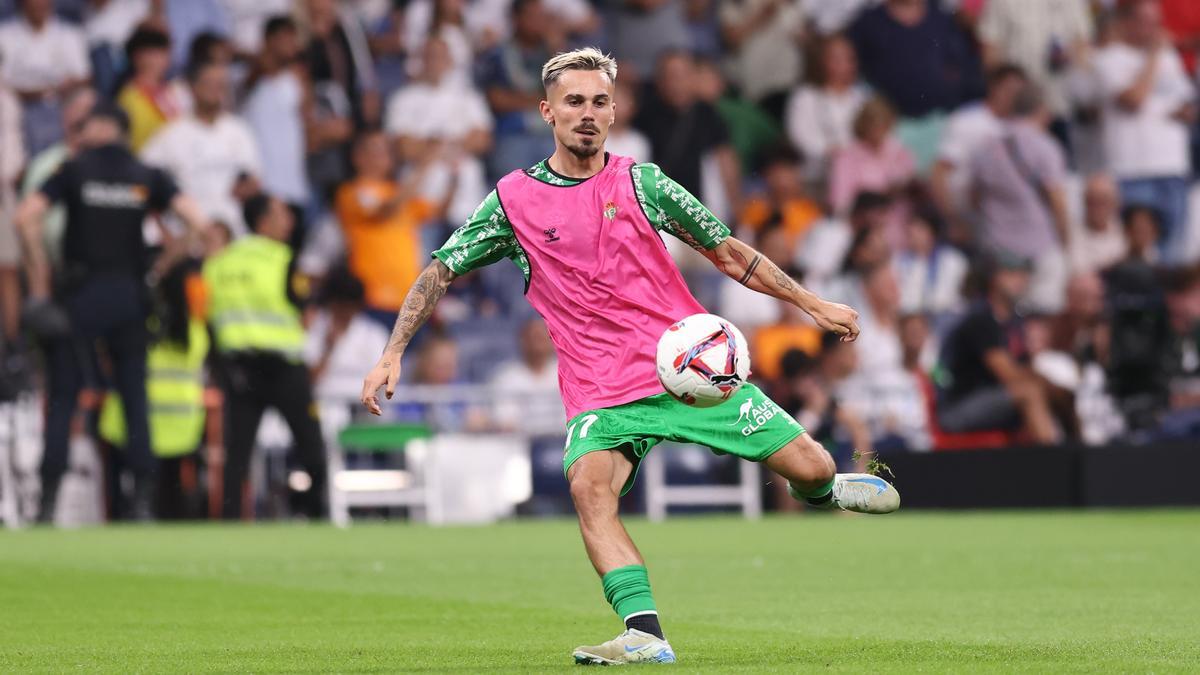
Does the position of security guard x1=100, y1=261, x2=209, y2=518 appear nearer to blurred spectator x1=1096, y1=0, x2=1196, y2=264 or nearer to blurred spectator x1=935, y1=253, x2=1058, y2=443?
blurred spectator x1=935, y1=253, x2=1058, y2=443

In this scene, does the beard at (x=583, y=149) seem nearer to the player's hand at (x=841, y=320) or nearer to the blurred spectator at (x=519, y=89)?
the player's hand at (x=841, y=320)

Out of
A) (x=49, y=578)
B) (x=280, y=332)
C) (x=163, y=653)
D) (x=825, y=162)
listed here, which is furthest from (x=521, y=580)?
(x=825, y=162)

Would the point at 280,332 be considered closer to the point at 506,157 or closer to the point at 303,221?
the point at 303,221

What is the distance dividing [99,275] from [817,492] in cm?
992

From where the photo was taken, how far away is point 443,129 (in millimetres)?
19812

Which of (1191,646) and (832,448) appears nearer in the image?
(1191,646)

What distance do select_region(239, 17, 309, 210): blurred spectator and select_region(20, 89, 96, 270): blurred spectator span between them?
5.19 feet

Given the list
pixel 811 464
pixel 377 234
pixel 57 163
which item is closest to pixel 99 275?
pixel 57 163

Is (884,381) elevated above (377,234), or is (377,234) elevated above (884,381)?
(377,234)

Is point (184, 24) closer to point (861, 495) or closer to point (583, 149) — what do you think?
point (583, 149)

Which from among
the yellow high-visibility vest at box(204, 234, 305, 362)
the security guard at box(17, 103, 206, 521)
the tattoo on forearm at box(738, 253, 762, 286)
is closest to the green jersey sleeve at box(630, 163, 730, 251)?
the tattoo on forearm at box(738, 253, 762, 286)

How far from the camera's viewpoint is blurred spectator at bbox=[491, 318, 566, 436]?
60.7 feet

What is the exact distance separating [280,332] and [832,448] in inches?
196

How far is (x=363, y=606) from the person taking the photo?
9344 millimetres
